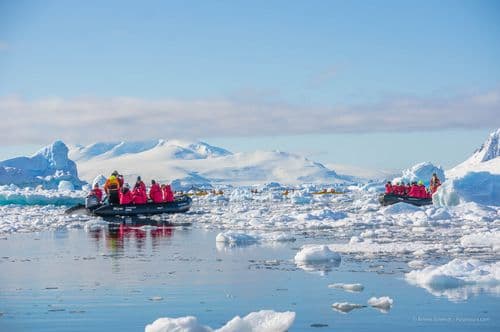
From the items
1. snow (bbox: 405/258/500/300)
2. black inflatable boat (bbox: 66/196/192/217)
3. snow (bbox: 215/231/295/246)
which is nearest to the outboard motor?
black inflatable boat (bbox: 66/196/192/217)

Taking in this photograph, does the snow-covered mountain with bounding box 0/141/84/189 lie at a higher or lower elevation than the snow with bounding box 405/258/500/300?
higher

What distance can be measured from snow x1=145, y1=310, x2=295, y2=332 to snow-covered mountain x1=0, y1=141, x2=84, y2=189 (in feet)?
201

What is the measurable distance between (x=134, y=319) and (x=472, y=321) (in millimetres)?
2821

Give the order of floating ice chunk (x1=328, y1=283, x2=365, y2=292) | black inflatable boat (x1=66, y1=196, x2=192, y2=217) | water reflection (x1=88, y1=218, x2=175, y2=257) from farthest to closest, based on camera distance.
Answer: black inflatable boat (x1=66, y1=196, x2=192, y2=217) → water reflection (x1=88, y1=218, x2=175, y2=257) → floating ice chunk (x1=328, y1=283, x2=365, y2=292)

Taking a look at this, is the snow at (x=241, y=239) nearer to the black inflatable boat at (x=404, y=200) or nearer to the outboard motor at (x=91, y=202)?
the outboard motor at (x=91, y=202)

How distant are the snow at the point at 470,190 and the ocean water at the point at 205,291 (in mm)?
15632

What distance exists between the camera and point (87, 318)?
22.1 feet

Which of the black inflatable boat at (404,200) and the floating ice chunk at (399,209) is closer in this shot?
the floating ice chunk at (399,209)

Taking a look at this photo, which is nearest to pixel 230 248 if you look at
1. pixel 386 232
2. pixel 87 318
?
pixel 386 232

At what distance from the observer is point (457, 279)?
27.0ft

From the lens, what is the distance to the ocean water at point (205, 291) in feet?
21.4

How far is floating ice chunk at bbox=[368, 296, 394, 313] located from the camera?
700cm

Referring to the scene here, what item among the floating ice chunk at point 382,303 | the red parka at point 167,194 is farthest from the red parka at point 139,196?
the floating ice chunk at point 382,303

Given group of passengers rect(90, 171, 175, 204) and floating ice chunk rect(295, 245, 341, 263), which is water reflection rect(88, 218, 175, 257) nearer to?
group of passengers rect(90, 171, 175, 204)
